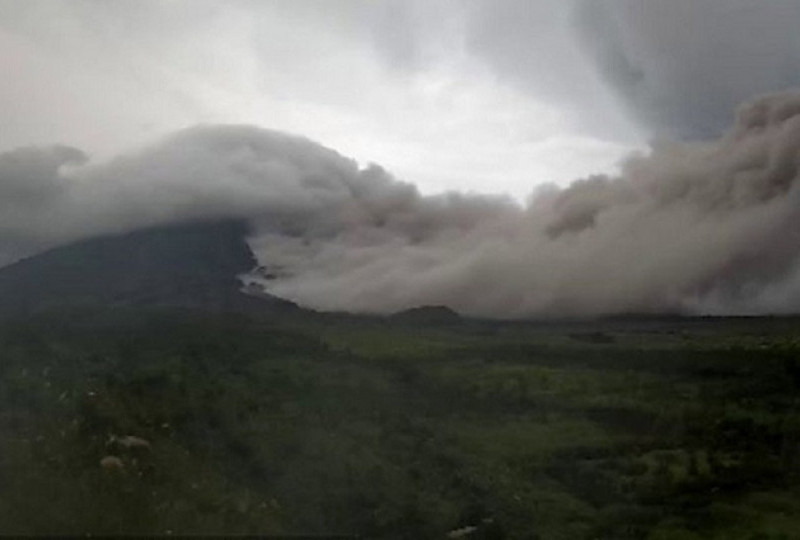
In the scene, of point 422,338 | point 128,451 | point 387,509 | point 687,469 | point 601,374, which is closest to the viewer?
→ point 128,451

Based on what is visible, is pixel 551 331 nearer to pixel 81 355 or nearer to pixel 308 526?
pixel 81 355

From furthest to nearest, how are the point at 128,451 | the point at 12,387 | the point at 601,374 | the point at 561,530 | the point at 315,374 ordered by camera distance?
the point at 601,374
the point at 315,374
the point at 561,530
the point at 12,387
the point at 128,451

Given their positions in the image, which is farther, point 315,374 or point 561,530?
point 315,374

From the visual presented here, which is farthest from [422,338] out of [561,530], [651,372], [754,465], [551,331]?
[561,530]

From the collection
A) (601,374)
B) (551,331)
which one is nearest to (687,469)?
(601,374)

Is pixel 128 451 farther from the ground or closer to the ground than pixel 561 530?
farther from the ground

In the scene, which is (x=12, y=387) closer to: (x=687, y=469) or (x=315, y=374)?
(x=687, y=469)
